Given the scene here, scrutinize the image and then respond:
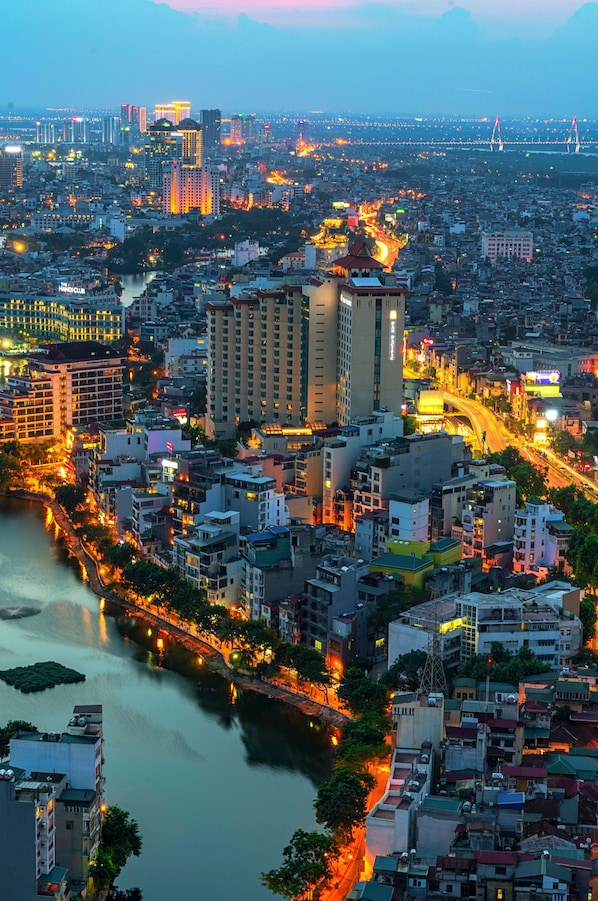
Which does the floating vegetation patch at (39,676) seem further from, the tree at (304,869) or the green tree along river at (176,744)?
the tree at (304,869)

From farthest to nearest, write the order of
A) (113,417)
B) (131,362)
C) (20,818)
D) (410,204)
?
(410,204)
(131,362)
(113,417)
(20,818)

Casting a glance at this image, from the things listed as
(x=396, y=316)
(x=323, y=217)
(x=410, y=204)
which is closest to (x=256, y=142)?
(x=410, y=204)

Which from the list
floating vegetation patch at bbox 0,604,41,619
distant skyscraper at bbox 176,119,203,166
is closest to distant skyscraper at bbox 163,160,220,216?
distant skyscraper at bbox 176,119,203,166

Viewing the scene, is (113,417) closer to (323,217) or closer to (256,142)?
(323,217)

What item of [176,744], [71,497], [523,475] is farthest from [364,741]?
[71,497]

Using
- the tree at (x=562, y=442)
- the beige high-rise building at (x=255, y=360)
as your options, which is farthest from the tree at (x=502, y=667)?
the tree at (x=562, y=442)

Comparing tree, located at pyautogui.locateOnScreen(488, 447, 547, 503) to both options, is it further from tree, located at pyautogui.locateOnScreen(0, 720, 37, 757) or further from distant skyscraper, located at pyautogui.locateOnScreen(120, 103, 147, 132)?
distant skyscraper, located at pyautogui.locateOnScreen(120, 103, 147, 132)

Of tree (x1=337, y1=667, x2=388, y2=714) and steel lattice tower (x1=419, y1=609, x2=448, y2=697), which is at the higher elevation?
steel lattice tower (x1=419, y1=609, x2=448, y2=697)
